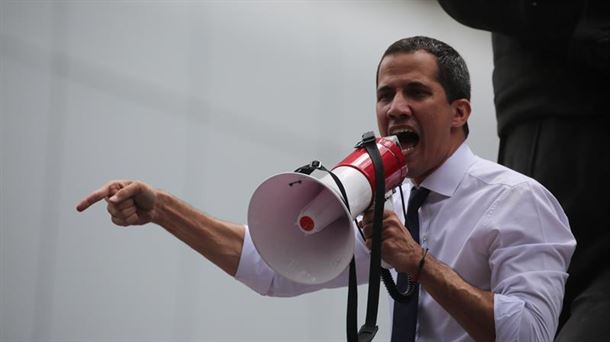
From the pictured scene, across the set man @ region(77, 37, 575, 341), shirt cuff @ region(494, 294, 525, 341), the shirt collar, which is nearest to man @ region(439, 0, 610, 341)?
man @ region(77, 37, 575, 341)

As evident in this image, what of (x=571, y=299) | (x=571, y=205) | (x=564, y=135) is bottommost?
(x=571, y=299)

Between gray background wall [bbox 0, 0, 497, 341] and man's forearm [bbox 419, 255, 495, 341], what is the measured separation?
1200 millimetres

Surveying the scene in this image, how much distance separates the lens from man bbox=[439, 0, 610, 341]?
282 centimetres

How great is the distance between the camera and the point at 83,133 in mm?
2881

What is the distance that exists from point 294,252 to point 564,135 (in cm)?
123

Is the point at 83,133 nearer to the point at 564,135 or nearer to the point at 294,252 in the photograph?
the point at 294,252

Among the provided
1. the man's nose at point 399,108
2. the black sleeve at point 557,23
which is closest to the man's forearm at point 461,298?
the man's nose at point 399,108

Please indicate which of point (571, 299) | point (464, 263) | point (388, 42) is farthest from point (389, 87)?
point (388, 42)

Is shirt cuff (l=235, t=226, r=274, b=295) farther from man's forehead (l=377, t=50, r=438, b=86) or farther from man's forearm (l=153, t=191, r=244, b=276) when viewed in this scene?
man's forehead (l=377, t=50, r=438, b=86)

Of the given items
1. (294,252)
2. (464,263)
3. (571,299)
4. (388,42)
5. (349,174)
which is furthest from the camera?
(388,42)

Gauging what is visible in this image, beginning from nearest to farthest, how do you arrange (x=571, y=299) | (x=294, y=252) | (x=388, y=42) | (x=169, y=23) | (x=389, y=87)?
(x=294, y=252)
(x=389, y=87)
(x=571, y=299)
(x=169, y=23)
(x=388, y=42)

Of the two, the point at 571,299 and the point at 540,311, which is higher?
the point at 540,311

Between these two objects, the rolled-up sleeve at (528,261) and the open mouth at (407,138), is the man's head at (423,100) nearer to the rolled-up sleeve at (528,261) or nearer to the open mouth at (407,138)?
the open mouth at (407,138)

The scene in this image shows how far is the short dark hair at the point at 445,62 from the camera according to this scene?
8.25ft
